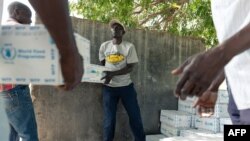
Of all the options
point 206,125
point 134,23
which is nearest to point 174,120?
point 206,125

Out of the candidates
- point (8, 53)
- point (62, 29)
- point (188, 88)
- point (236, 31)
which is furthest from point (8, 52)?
point (236, 31)

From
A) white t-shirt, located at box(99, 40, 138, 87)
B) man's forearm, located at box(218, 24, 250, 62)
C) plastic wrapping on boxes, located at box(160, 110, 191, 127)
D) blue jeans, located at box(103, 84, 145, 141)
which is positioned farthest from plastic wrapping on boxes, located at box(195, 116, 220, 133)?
man's forearm, located at box(218, 24, 250, 62)

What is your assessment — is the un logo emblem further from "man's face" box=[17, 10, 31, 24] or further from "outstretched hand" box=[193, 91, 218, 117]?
"man's face" box=[17, 10, 31, 24]

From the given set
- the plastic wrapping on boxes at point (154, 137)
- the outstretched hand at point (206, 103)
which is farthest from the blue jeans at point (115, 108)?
the outstretched hand at point (206, 103)

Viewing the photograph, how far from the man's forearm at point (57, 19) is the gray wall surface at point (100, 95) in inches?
155

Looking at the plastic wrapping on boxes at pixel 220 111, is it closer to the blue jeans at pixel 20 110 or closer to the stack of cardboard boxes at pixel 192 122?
the stack of cardboard boxes at pixel 192 122

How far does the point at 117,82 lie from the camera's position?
5422 millimetres

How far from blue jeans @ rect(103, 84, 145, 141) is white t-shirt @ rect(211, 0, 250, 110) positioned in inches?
145

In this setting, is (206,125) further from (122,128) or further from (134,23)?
(134,23)

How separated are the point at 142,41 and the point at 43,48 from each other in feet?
15.7

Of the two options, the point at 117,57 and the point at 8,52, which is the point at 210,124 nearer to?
the point at 117,57

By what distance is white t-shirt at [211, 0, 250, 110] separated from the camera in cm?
162

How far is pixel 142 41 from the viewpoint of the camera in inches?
242

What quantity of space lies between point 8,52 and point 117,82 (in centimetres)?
402
